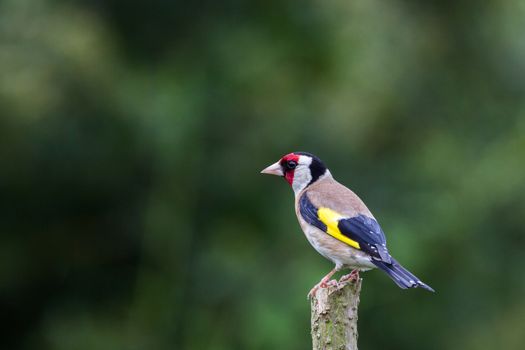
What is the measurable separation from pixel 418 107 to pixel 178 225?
3060mm

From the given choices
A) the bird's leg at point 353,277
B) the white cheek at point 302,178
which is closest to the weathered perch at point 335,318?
the bird's leg at point 353,277

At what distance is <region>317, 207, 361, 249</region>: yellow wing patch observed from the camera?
5211mm

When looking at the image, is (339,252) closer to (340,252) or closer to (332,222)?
(340,252)

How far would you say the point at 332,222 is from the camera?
17.6 ft

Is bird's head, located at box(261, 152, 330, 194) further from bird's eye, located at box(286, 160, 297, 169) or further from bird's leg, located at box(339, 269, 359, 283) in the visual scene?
bird's leg, located at box(339, 269, 359, 283)

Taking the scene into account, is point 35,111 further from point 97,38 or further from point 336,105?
point 336,105

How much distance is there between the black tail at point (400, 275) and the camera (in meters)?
4.72

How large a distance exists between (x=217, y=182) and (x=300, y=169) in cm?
240

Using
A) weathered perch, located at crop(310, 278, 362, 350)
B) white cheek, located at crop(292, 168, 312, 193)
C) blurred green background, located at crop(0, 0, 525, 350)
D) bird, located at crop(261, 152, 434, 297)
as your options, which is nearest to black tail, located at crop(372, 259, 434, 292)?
bird, located at crop(261, 152, 434, 297)

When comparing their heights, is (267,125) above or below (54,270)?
above

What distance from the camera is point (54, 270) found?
8844 mm

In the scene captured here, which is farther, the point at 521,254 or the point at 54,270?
the point at 521,254

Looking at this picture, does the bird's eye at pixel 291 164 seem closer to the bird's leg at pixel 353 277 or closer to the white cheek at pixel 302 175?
the white cheek at pixel 302 175

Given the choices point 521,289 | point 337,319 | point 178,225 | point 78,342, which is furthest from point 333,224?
point 521,289
